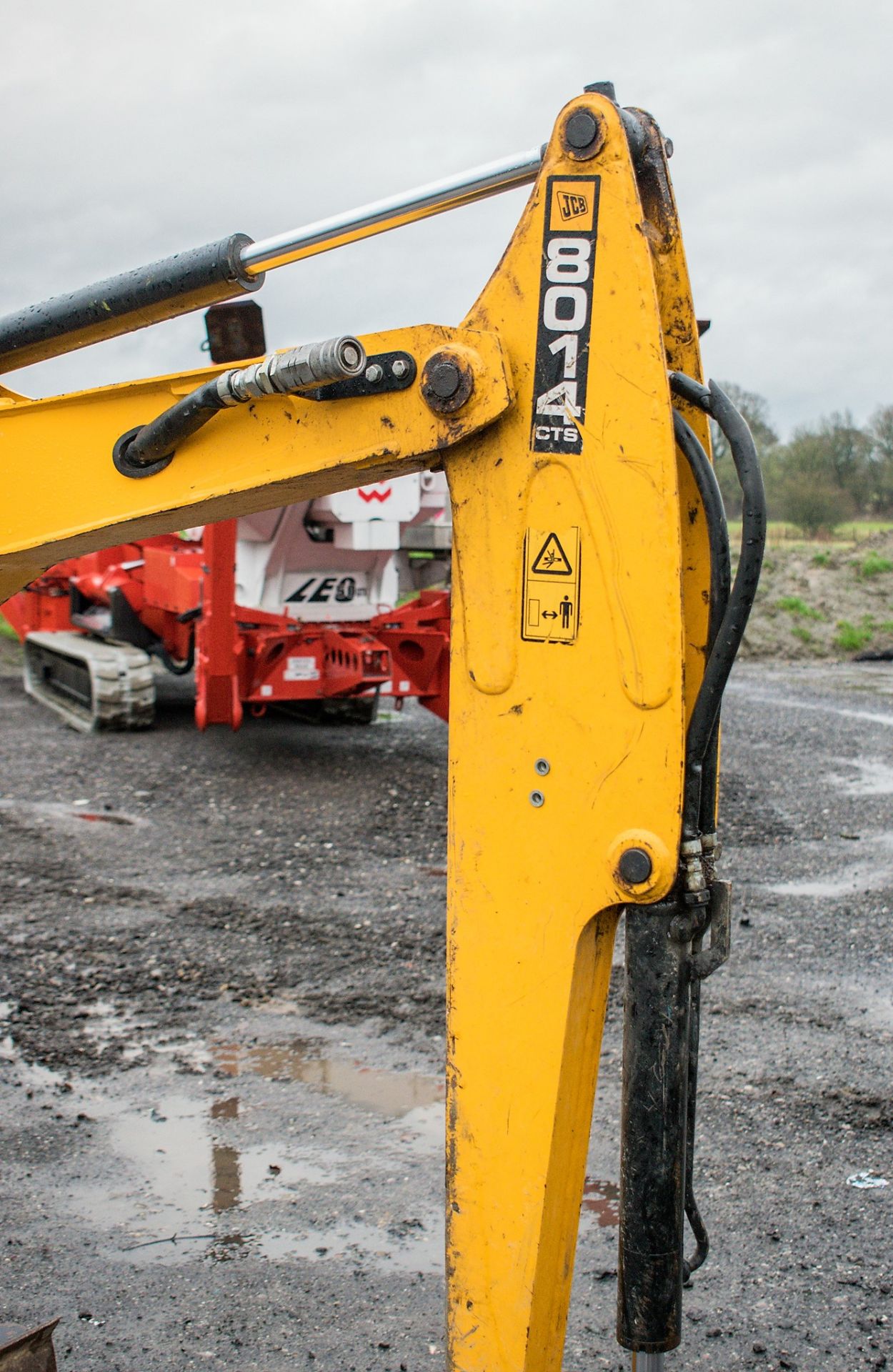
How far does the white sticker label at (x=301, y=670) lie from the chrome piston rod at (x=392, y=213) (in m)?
6.44

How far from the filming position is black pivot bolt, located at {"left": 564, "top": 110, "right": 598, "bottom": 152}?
2.04 meters

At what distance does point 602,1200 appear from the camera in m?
3.76

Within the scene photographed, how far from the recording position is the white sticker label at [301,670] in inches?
353

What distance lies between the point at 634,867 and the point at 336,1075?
2.85 metres

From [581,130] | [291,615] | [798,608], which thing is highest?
[581,130]

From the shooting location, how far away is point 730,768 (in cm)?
952

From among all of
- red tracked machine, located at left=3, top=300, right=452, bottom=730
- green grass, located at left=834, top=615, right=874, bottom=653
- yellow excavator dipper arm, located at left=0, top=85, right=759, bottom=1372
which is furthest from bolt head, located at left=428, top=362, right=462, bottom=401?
green grass, located at left=834, top=615, right=874, bottom=653

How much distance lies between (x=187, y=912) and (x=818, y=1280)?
366 centimetres

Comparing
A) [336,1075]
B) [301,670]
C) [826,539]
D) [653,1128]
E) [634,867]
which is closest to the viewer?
[634,867]

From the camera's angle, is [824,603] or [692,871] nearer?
[692,871]

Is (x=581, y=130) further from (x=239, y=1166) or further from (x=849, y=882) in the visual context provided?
(x=849, y=882)

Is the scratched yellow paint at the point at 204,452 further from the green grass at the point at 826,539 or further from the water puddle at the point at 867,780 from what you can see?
the green grass at the point at 826,539

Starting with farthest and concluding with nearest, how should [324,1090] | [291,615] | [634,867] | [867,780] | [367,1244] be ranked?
[291,615]
[867,780]
[324,1090]
[367,1244]
[634,867]

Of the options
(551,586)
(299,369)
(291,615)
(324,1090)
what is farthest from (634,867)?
(291,615)
